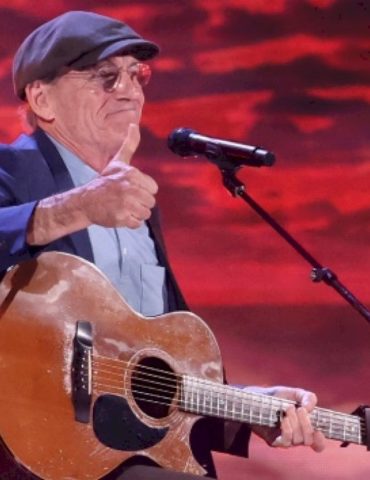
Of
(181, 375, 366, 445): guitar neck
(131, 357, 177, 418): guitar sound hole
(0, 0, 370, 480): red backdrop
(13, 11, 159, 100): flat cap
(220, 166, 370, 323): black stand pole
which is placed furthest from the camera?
(0, 0, 370, 480): red backdrop

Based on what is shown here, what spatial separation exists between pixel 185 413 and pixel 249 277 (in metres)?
1.25

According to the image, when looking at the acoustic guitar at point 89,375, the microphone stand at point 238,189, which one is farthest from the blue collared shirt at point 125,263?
the microphone stand at point 238,189

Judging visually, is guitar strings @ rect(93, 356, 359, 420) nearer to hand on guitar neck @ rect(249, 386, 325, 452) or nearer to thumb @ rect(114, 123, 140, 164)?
hand on guitar neck @ rect(249, 386, 325, 452)

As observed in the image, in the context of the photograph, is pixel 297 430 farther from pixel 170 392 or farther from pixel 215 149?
pixel 215 149

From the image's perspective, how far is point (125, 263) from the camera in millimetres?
2326

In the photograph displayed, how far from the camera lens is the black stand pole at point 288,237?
2428mm

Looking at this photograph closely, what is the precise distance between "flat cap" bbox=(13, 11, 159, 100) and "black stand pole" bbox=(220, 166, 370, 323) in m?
0.38

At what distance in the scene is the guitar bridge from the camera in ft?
6.37

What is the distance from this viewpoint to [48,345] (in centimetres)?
193

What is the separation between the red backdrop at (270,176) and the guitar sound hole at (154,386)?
3.93 feet

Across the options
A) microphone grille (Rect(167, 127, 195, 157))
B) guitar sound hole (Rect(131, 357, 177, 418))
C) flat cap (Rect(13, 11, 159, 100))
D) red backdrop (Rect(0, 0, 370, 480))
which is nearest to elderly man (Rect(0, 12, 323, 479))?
flat cap (Rect(13, 11, 159, 100))

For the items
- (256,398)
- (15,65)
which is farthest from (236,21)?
(256,398)

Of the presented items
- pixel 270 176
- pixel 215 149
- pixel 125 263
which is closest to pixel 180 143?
pixel 215 149

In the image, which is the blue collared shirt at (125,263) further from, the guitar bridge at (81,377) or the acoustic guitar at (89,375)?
the guitar bridge at (81,377)
